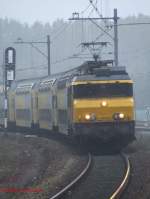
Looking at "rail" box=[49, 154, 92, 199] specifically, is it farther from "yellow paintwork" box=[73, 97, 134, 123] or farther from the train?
"yellow paintwork" box=[73, 97, 134, 123]

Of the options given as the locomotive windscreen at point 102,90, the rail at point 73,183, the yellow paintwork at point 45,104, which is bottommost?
the rail at point 73,183

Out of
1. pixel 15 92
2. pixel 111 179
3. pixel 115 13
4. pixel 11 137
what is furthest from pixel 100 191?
pixel 15 92

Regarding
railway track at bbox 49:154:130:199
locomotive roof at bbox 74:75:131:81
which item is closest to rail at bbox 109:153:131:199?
railway track at bbox 49:154:130:199

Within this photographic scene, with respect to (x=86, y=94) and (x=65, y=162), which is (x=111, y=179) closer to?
(x=65, y=162)

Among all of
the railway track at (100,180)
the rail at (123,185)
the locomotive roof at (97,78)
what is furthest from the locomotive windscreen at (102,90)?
the rail at (123,185)

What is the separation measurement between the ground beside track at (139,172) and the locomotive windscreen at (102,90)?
7.35 feet

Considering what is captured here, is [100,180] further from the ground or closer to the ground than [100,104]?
closer to the ground

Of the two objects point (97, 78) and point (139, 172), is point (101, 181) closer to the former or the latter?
point (139, 172)

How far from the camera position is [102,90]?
25594mm

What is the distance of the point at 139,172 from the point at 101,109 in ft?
21.2

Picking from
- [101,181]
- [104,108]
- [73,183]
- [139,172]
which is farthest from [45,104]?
[73,183]

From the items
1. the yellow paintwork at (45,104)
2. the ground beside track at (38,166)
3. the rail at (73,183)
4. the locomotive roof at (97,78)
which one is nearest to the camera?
the rail at (73,183)

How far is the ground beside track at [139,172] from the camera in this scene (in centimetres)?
1516

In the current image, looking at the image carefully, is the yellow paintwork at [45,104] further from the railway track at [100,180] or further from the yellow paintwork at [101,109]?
the railway track at [100,180]
